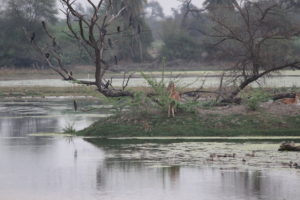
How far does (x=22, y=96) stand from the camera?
162 ft

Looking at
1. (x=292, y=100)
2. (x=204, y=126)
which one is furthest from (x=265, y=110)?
(x=204, y=126)

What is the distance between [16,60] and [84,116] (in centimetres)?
5216

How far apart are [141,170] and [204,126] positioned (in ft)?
18.6

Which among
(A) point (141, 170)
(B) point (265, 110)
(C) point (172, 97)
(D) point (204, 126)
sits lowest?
(A) point (141, 170)

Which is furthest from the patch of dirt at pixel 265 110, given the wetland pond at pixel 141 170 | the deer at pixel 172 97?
the wetland pond at pixel 141 170

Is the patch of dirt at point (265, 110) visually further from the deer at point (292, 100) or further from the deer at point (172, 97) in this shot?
the deer at point (172, 97)

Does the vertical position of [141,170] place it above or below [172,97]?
below

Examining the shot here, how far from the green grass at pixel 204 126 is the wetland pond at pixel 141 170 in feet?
2.19

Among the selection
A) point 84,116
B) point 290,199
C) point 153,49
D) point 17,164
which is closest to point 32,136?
point 17,164

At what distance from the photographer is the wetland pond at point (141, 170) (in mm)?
13555

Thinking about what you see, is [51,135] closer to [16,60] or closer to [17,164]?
[17,164]

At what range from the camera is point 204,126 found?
2144 centimetres

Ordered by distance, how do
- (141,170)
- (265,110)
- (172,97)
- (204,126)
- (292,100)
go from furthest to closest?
(292,100)
(265,110)
(172,97)
(204,126)
(141,170)

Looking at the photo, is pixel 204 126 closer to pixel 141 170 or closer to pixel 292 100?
pixel 292 100
